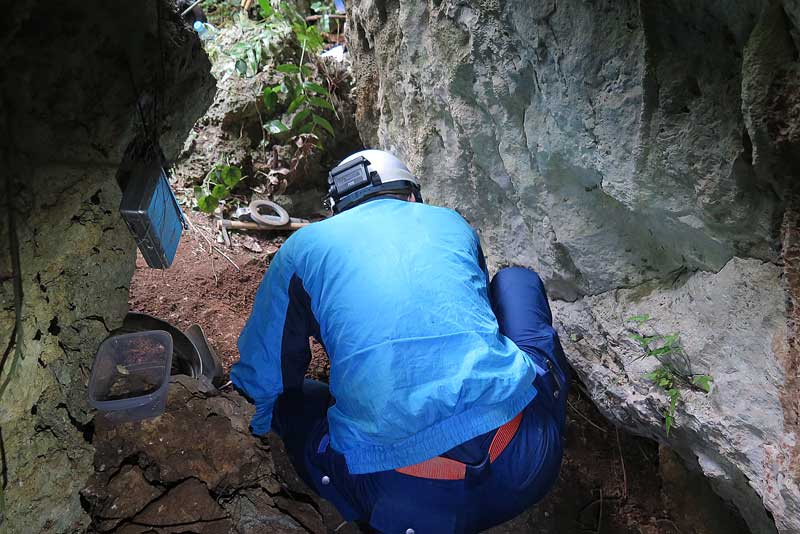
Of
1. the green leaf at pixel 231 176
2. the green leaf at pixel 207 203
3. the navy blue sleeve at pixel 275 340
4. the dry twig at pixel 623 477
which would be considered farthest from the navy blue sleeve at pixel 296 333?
the green leaf at pixel 231 176

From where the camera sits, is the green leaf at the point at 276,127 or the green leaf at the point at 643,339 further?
the green leaf at the point at 276,127

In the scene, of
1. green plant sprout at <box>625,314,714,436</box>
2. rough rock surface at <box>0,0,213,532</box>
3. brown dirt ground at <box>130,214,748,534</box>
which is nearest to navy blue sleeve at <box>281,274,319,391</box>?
rough rock surface at <box>0,0,213,532</box>

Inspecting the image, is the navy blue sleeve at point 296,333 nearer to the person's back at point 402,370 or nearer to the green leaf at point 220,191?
the person's back at point 402,370

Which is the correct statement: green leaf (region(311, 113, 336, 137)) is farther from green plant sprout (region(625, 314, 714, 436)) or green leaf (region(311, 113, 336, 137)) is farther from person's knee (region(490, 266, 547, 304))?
green plant sprout (region(625, 314, 714, 436))

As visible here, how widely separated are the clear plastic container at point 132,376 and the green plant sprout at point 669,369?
1826 mm

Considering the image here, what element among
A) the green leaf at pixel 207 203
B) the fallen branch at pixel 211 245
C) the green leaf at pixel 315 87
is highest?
the green leaf at pixel 315 87

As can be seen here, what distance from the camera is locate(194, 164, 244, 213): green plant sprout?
3975 millimetres

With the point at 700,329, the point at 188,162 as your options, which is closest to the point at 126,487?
the point at 700,329

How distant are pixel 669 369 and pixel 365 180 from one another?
1.35 m

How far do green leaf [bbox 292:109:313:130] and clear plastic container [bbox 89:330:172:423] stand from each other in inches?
96.6

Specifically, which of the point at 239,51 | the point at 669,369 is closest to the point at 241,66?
the point at 239,51

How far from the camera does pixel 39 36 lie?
1.27m

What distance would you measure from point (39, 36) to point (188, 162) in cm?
308

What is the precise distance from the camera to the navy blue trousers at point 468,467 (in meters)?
1.84
